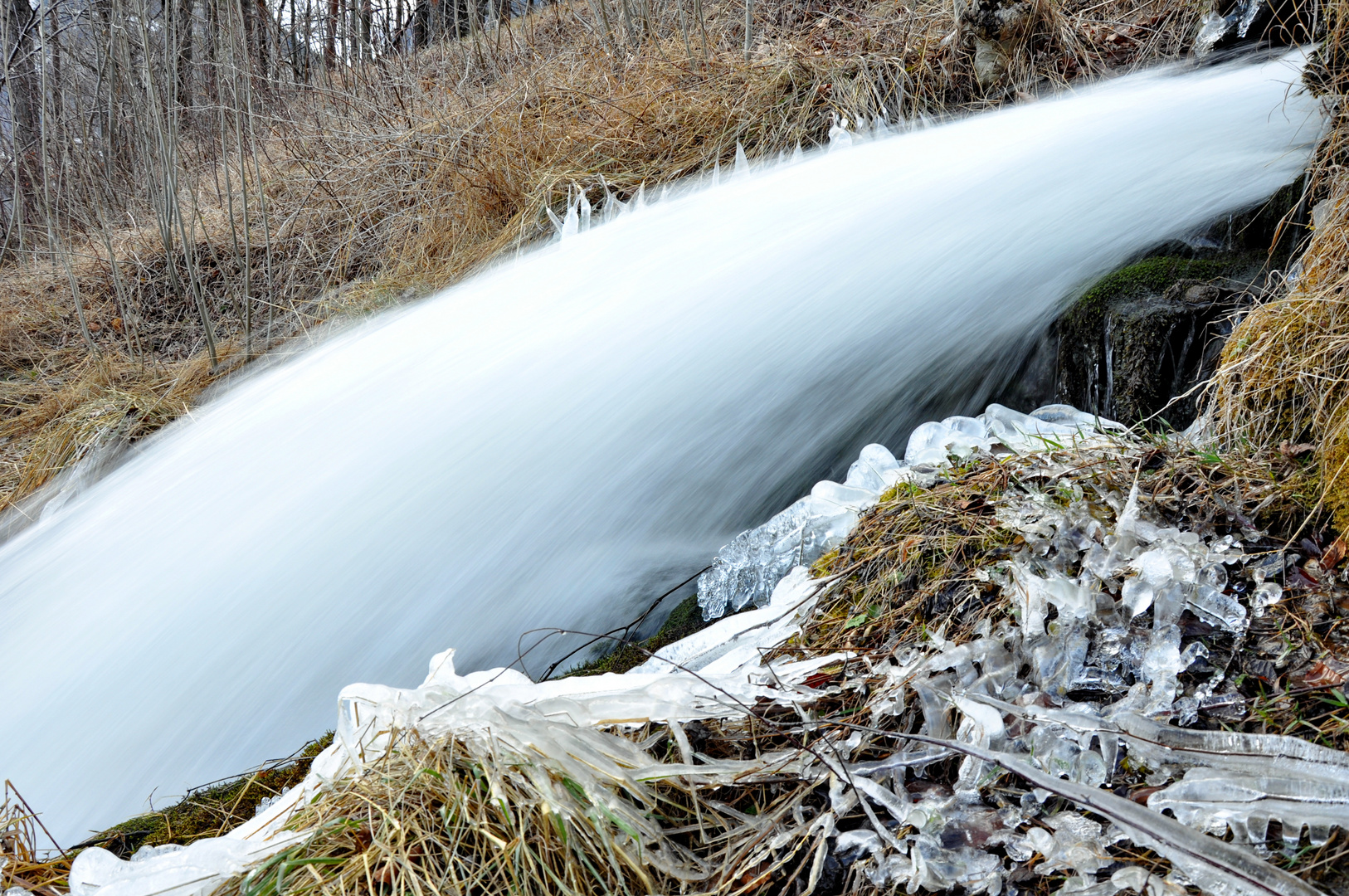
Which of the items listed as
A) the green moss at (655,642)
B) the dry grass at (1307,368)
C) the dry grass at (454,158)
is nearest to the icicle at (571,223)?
the dry grass at (454,158)

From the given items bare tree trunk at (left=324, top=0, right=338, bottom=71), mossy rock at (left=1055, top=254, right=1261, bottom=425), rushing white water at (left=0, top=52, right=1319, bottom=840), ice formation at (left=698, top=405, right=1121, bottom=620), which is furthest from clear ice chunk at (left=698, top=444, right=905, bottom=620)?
bare tree trunk at (left=324, top=0, right=338, bottom=71)

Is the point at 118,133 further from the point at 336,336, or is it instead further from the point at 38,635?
the point at 38,635

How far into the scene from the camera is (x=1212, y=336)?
235 cm

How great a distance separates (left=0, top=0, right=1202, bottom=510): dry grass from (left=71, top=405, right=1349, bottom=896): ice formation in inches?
137

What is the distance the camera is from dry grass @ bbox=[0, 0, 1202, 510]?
15.4 ft

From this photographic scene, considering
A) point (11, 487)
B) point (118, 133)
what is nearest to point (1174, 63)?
point (11, 487)

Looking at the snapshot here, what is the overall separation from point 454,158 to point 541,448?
3310 millimetres

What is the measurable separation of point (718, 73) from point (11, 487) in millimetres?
4256

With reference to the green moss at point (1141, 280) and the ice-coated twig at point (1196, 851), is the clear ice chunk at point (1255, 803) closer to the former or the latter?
the ice-coated twig at point (1196, 851)

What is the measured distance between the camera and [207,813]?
1880 millimetres

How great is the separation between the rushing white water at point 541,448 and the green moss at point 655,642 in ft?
0.53

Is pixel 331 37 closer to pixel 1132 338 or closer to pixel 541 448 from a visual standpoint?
pixel 541 448

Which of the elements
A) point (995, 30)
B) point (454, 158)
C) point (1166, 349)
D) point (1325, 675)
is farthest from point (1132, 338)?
point (454, 158)

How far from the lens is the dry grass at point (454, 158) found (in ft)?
15.4
